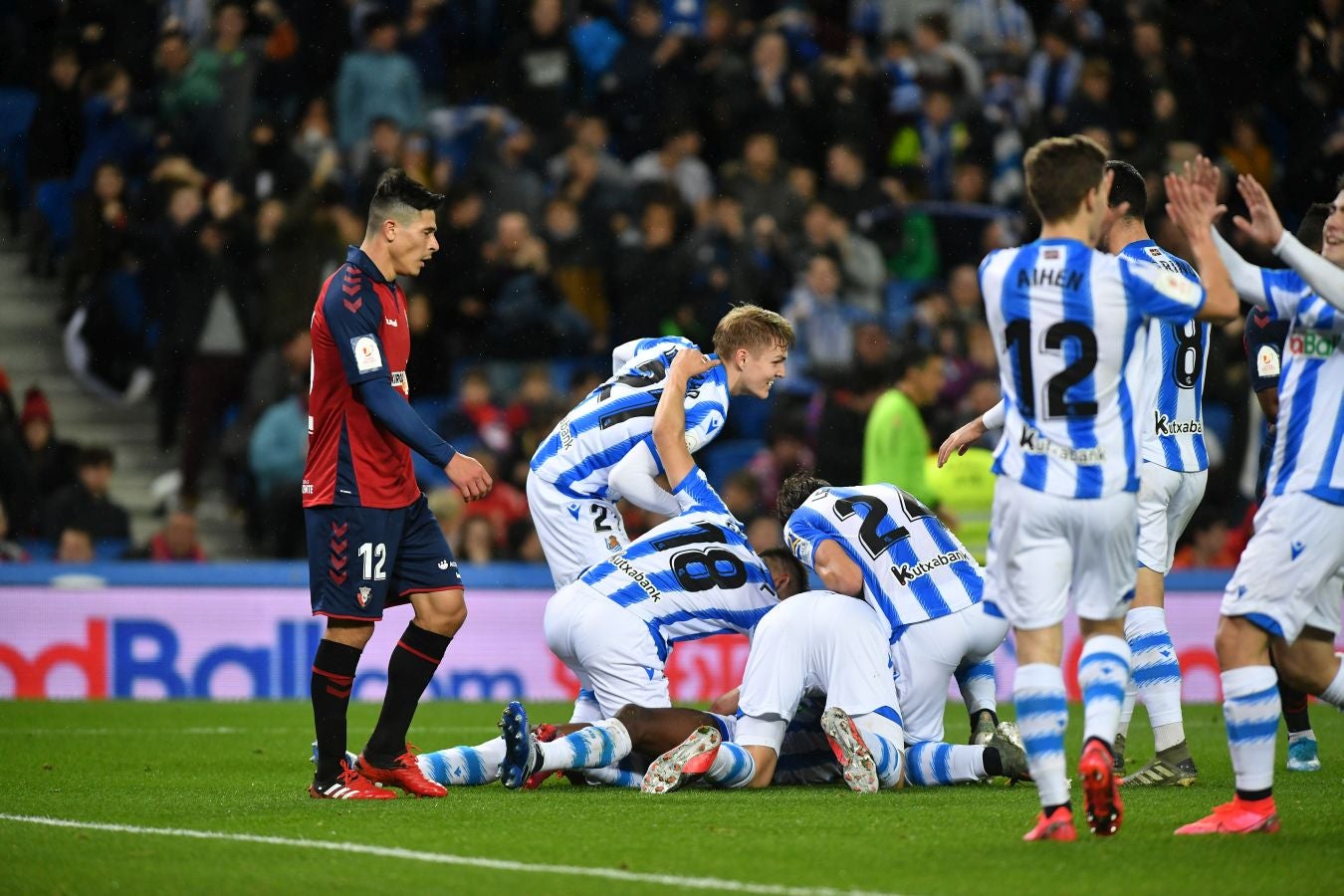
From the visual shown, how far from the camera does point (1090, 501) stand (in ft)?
19.5

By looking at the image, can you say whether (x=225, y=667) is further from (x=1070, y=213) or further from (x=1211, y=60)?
(x=1211, y=60)

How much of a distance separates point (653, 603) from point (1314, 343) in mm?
3163

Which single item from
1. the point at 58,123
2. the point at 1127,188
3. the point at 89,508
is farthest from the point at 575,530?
the point at 58,123

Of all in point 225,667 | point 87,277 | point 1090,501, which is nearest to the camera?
point 1090,501

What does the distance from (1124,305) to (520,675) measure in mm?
8703

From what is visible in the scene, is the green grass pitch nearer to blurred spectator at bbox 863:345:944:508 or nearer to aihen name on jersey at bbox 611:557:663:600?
aihen name on jersey at bbox 611:557:663:600

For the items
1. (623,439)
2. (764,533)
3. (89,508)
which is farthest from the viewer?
(89,508)

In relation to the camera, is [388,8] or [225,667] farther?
[388,8]

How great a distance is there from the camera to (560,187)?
56.7 feet

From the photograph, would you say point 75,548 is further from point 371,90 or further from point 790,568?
point 790,568

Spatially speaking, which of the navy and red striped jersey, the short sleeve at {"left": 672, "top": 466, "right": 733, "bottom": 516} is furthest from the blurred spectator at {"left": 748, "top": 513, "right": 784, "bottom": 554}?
the navy and red striped jersey

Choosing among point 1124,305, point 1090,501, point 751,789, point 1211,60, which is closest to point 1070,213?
point 1124,305

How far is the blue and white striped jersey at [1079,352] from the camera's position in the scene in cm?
597

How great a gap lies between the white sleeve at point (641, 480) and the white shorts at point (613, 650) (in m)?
0.71
